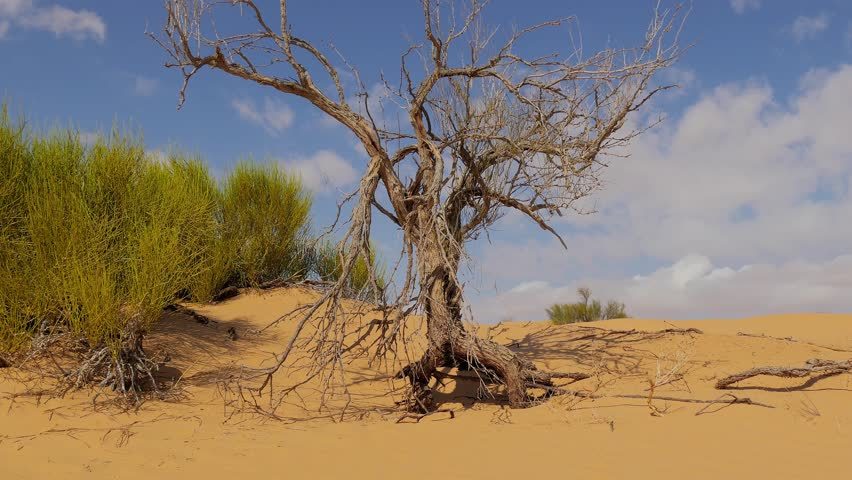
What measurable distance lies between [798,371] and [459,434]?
3.59m

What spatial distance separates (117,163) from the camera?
908 cm

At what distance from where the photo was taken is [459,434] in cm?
549

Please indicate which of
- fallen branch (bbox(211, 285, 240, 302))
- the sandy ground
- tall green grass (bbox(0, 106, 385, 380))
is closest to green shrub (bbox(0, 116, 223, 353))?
tall green grass (bbox(0, 106, 385, 380))

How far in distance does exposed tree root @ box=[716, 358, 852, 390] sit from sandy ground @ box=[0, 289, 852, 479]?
130 mm

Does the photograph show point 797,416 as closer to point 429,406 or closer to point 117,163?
point 429,406

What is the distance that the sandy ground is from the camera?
14.7ft

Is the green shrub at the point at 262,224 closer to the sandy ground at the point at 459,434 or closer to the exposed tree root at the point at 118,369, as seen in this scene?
the sandy ground at the point at 459,434

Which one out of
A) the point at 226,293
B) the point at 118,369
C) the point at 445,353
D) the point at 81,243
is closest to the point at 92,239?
the point at 81,243

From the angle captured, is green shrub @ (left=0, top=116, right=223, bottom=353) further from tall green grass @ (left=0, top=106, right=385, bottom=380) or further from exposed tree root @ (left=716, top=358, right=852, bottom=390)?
exposed tree root @ (left=716, top=358, right=852, bottom=390)

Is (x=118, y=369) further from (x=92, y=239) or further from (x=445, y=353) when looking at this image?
(x=445, y=353)

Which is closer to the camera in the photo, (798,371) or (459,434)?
(459,434)

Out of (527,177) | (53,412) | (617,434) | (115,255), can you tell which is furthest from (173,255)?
(617,434)

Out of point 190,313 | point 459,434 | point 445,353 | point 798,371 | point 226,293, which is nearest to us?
point 459,434

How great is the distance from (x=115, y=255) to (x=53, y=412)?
7.21ft
